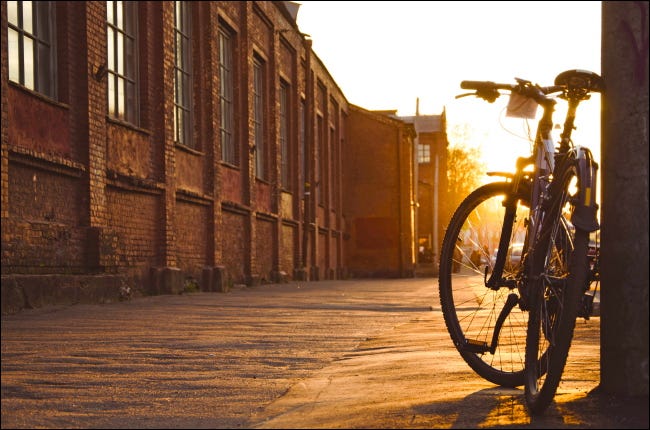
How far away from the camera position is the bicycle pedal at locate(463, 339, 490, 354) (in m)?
4.14

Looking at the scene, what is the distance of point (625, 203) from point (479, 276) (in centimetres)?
153

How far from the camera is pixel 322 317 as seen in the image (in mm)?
9438

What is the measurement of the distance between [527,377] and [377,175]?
1515 inches

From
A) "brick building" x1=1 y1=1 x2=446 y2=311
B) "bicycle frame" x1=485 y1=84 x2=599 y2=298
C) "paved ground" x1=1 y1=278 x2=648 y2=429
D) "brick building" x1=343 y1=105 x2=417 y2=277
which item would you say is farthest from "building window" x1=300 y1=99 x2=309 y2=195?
"bicycle frame" x1=485 y1=84 x2=599 y2=298

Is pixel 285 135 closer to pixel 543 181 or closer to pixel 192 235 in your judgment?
pixel 192 235

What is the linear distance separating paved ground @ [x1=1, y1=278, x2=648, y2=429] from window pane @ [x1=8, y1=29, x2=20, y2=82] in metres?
3.31

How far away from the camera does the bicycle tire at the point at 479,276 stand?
4141 millimetres

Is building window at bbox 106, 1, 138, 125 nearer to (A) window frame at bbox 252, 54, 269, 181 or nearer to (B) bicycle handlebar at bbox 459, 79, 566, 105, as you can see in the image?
(A) window frame at bbox 252, 54, 269, 181

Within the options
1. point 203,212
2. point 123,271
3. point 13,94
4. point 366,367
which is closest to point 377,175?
point 203,212

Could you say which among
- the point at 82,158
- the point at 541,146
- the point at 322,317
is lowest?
the point at 322,317

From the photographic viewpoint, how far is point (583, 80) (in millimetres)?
3471

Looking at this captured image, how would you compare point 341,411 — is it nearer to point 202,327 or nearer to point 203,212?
point 202,327

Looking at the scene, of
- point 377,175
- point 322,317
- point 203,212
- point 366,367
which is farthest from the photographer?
point 377,175

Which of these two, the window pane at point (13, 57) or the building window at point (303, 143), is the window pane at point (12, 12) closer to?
the window pane at point (13, 57)
